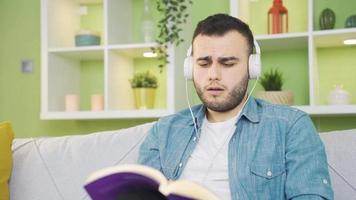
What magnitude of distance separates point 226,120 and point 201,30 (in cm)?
29

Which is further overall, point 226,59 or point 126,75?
point 126,75

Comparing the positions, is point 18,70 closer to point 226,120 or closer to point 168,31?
point 168,31

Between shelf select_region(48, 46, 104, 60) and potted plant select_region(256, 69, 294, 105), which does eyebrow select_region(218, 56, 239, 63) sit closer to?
potted plant select_region(256, 69, 294, 105)

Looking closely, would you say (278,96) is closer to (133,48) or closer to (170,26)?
(170,26)

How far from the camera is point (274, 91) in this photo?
84.4 inches

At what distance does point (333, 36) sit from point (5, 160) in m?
1.50

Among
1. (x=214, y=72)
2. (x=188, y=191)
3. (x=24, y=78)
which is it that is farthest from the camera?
(x=24, y=78)

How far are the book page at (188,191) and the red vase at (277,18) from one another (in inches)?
66.2

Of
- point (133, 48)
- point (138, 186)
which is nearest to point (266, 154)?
point (138, 186)

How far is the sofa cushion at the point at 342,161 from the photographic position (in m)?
1.35

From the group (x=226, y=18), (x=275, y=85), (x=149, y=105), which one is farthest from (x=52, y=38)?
(x=226, y=18)

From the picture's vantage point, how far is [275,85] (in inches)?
85.8

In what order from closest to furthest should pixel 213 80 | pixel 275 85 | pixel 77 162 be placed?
Result: pixel 213 80, pixel 77 162, pixel 275 85

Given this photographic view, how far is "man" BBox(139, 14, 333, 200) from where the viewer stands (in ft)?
3.86
